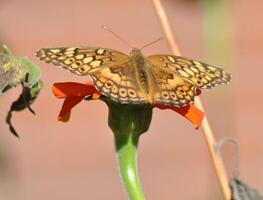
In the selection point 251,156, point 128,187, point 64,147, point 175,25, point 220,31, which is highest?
point 128,187

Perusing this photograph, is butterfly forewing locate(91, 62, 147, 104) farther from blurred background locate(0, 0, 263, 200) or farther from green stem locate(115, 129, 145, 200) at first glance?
blurred background locate(0, 0, 263, 200)

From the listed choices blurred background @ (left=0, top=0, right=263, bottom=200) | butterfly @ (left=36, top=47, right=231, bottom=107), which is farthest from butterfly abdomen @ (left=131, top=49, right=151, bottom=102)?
blurred background @ (left=0, top=0, right=263, bottom=200)

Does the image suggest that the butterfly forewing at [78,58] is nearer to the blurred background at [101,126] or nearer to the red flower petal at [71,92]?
the red flower petal at [71,92]

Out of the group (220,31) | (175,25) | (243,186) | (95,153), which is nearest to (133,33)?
(175,25)

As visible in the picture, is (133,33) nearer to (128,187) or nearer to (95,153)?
(95,153)

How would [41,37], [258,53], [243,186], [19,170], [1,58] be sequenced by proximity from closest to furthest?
[1,58] < [243,186] < [19,170] < [41,37] < [258,53]

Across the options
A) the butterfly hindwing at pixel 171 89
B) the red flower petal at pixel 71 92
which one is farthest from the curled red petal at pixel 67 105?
the butterfly hindwing at pixel 171 89
